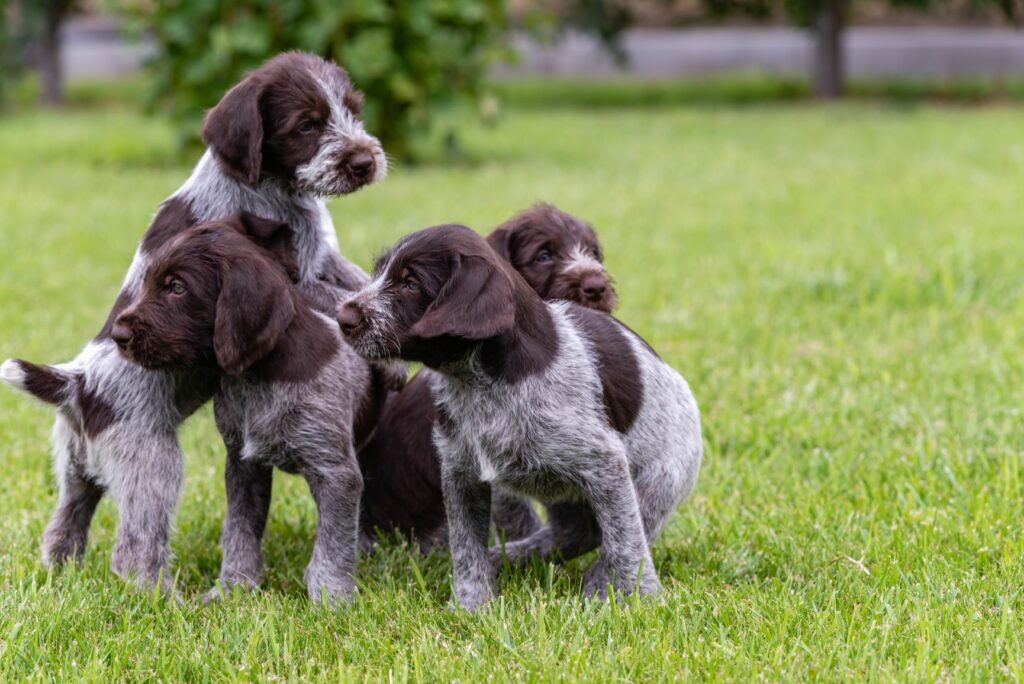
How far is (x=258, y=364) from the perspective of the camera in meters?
4.30

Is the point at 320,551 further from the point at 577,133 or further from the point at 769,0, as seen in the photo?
the point at 769,0

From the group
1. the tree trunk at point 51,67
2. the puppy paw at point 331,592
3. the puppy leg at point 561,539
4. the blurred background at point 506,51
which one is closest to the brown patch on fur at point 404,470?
the puppy leg at point 561,539

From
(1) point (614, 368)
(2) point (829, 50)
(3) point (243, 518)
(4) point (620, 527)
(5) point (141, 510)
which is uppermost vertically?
(1) point (614, 368)

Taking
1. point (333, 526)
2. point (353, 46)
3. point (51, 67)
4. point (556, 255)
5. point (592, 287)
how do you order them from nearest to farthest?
point (333, 526)
point (592, 287)
point (556, 255)
point (353, 46)
point (51, 67)

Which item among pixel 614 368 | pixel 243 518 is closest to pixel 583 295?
pixel 614 368

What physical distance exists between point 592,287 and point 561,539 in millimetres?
925

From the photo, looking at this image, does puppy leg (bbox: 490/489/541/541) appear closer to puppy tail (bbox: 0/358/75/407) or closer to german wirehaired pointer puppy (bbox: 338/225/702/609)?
german wirehaired pointer puppy (bbox: 338/225/702/609)

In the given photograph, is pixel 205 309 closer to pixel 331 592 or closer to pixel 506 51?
pixel 331 592

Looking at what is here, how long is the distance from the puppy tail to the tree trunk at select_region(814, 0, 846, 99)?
2156cm

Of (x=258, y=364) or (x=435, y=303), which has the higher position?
(x=435, y=303)

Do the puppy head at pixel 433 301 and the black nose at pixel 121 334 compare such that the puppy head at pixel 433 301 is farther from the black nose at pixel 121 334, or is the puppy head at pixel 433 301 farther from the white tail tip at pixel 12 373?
the white tail tip at pixel 12 373

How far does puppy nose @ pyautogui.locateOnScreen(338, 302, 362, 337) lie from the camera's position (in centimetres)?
389

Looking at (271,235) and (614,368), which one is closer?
(614,368)

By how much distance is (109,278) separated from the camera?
947 centimetres
